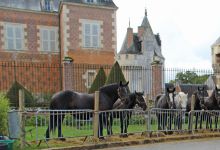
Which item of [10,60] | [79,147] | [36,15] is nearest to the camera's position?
[79,147]

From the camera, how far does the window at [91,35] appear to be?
Answer: 29.5m

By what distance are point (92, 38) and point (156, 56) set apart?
103 ft

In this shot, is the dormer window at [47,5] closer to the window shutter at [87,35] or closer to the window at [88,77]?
the window shutter at [87,35]

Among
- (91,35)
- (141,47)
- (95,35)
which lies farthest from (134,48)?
(91,35)

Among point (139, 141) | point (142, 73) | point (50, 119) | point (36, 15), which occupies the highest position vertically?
point (36, 15)

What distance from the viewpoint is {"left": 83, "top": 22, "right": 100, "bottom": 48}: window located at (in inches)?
1161

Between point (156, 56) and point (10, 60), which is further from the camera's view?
point (156, 56)

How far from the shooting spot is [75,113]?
439 inches

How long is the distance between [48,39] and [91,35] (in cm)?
347

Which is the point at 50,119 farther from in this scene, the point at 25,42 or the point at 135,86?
the point at 25,42

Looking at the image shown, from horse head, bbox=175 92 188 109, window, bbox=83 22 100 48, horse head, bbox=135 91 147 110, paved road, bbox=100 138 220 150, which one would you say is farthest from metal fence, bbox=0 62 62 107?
paved road, bbox=100 138 220 150

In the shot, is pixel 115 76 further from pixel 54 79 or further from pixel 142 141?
pixel 142 141

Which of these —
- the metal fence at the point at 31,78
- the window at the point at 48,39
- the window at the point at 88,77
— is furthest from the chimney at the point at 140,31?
the metal fence at the point at 31,78

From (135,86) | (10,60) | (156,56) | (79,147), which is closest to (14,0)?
(10,60)
